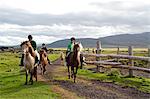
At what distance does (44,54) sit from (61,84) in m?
8.76

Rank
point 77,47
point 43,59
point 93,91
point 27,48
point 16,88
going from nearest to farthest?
point 93,91, point 16,88, point 27,48, point 77,47, point 43,59

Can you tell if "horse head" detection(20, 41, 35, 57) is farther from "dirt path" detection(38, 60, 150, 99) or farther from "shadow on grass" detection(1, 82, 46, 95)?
"dirt path" detection(38, 60, 150, 99)

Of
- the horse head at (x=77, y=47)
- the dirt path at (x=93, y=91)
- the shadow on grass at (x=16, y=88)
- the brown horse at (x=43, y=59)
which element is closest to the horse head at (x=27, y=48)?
the shadow on grass at (x=16, y=88)

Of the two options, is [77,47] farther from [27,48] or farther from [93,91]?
[93,91]

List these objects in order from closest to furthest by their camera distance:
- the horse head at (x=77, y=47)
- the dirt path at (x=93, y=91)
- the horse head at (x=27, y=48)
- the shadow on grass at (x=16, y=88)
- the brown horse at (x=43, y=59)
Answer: the dirt path at (x=93, y=91) < the shadow on grass at (x=16, y=88) < the horse head at (x=27, y=48) < the horse head at (x=77, y=47) < the brown horse at (x=43, y=59)

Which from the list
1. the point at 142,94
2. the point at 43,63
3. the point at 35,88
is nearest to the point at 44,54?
the point at 43,63

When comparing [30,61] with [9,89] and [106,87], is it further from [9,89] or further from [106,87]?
[106,87]

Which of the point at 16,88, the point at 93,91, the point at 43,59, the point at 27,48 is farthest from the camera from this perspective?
the point at 43,59

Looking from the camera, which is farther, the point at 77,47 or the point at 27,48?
the point at 77,47

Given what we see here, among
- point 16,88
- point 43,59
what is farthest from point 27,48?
point 43,59

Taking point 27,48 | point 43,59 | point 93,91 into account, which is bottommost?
point 93,91

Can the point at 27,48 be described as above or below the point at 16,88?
above

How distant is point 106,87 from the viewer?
69.6 feet

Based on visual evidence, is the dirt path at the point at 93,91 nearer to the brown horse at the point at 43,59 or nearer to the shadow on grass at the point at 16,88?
the shadow on grass at the point at 16,88
